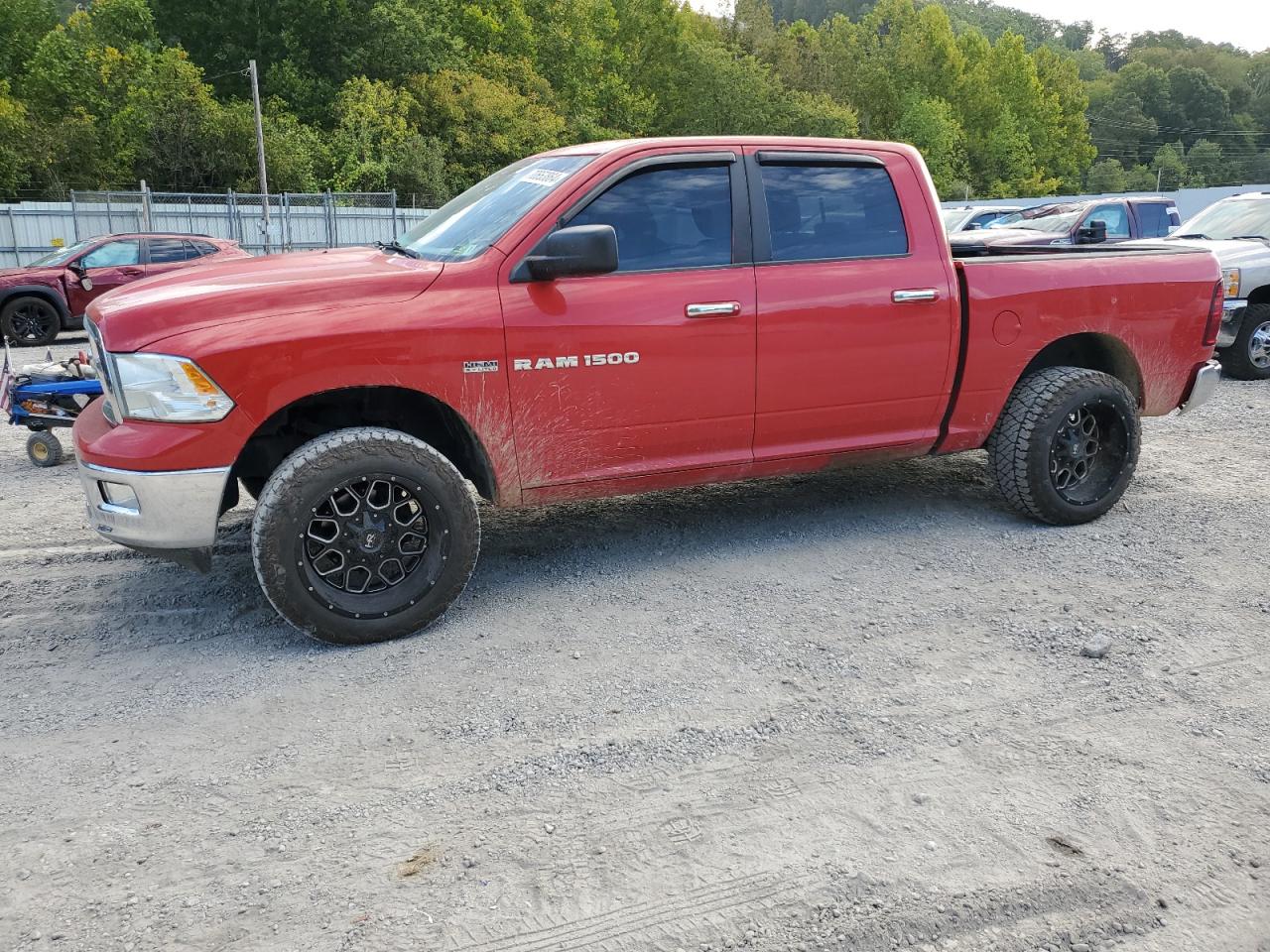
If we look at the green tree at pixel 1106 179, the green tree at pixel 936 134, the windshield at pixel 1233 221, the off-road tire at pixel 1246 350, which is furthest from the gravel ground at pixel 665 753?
the green tree at pixel 1106 179

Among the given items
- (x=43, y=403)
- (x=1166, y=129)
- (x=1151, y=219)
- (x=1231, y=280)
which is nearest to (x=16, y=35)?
(x=1151, y=219)

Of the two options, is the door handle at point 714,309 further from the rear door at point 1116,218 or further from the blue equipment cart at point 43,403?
the rear door at point 1116,218

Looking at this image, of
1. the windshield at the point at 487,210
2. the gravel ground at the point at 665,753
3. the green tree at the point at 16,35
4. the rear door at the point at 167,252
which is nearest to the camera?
the gravel ground at the point at 665,753

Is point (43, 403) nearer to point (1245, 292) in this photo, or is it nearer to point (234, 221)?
point (1245, 292)

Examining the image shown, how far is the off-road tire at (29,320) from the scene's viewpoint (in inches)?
572

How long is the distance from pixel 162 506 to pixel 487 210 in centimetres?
194

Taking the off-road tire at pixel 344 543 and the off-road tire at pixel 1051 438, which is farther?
the off-road tire at pixel 1051 438

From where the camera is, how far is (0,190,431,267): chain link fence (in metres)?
23.5

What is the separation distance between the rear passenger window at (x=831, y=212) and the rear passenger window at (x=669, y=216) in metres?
0.26

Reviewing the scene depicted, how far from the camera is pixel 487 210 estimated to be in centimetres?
474

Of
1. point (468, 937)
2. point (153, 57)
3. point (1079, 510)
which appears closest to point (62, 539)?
point (468, 937)

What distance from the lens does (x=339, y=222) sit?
2908cm

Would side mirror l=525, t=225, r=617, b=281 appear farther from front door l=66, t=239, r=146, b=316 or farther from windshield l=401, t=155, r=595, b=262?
front door l=66, t=239, r=146, b=316

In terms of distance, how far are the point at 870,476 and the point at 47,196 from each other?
37.4 meters
